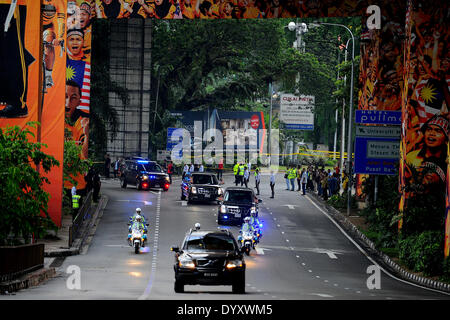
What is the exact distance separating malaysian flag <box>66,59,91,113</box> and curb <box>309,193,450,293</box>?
14161mm

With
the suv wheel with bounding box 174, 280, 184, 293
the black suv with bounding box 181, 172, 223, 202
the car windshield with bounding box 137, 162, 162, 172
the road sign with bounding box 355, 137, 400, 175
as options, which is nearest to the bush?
the road sign with bounding box 355, 137, 400, 175

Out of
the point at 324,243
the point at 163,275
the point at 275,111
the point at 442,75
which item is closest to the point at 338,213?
the point at 324,243

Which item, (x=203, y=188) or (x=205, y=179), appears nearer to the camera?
(x=203, y=188)

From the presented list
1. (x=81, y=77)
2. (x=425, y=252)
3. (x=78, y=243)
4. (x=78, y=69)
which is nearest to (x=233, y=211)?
(x=78, y=243)

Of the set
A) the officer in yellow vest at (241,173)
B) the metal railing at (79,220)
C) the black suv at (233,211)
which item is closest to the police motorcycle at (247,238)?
the metal railing at (79,220)

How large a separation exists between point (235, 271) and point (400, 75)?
30.4m

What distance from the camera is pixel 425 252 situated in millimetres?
31109

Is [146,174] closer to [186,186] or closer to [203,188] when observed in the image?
[186,186]

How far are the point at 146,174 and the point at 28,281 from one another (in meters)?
32.8

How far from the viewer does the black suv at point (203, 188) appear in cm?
5025

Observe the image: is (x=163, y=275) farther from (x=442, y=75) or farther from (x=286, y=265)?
(x=442, y=75)

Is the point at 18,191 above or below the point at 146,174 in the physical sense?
above

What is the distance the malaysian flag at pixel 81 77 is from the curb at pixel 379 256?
14.2m

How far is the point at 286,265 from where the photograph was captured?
3181 centimetres
